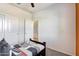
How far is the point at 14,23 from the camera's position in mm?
1608

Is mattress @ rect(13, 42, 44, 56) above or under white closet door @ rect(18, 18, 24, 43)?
under

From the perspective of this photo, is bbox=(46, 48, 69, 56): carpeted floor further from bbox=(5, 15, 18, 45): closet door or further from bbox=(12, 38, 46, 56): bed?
bbox=(5, 15, 18, 45): closet door

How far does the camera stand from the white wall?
5.11 ft

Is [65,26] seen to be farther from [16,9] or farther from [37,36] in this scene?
[16,9]

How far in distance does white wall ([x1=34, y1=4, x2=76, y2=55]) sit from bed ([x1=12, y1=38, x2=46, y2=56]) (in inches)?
3.7

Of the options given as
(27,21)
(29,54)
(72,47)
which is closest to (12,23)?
(27,21)

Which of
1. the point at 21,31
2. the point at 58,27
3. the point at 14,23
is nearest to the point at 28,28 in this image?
the point at 21,31

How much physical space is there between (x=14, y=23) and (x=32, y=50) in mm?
501

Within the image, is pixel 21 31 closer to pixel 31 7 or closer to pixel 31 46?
pixel 31 46

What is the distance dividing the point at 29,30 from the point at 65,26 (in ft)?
1.83

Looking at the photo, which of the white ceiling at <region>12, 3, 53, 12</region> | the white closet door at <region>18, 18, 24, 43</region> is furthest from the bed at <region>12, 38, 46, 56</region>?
the white ceiling at <region>12, 3, 53, 12</region>

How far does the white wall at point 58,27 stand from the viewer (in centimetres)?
156

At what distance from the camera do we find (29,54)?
5.16 ft

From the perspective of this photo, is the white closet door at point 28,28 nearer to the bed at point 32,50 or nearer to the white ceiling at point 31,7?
the bed at point 32,50
